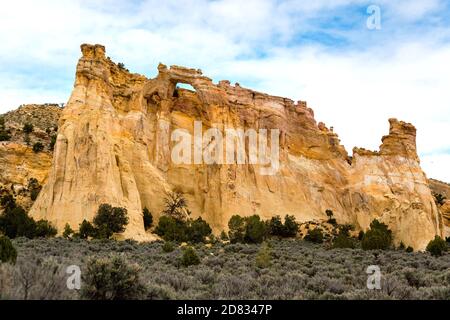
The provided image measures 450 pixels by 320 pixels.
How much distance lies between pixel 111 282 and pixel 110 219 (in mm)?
30944

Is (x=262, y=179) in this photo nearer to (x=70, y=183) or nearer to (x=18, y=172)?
(x=70, y=183)

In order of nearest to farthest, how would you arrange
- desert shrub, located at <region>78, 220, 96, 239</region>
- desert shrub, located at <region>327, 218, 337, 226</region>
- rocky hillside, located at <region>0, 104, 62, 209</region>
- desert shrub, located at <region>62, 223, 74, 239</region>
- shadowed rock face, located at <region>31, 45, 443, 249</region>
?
desert shrub, located at <region>62, 223, 74, 239</region>, desert shrub, located at <region>78, 220, 96, 239</region>, shadowed rock face, located at <region>31, 45, 443, 249</region>, rocky hillside, located at <region>0, 104, 62, 209</region>, desert shrub, located at <region>327, 218, 337, 226</region>

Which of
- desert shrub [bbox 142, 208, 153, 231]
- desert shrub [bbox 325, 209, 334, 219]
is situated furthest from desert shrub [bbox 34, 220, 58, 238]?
desert shrub [bbox 325, 209, 334, 219]

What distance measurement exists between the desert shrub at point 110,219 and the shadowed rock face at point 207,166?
1227 mm

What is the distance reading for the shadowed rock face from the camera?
43.1m

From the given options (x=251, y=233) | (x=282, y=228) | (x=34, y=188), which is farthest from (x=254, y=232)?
(x=34, y=188)

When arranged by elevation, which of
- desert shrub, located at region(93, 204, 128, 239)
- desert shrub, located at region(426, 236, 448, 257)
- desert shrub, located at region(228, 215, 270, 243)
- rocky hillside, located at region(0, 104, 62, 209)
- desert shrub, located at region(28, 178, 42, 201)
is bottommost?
desert shrub, located at region(426, 236, 448, 257)

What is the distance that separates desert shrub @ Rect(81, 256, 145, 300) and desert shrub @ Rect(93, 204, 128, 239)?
2887cm

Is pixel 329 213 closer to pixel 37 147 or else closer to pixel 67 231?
pixel 67 231

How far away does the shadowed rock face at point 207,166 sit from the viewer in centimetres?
4306

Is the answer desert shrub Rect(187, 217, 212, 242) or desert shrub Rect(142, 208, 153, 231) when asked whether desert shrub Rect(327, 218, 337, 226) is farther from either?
desert shrub Rect(142, 208, 153, 231)

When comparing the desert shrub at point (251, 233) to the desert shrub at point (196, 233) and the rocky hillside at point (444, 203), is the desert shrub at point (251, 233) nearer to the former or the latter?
the desert shrub at point (196, 233)
